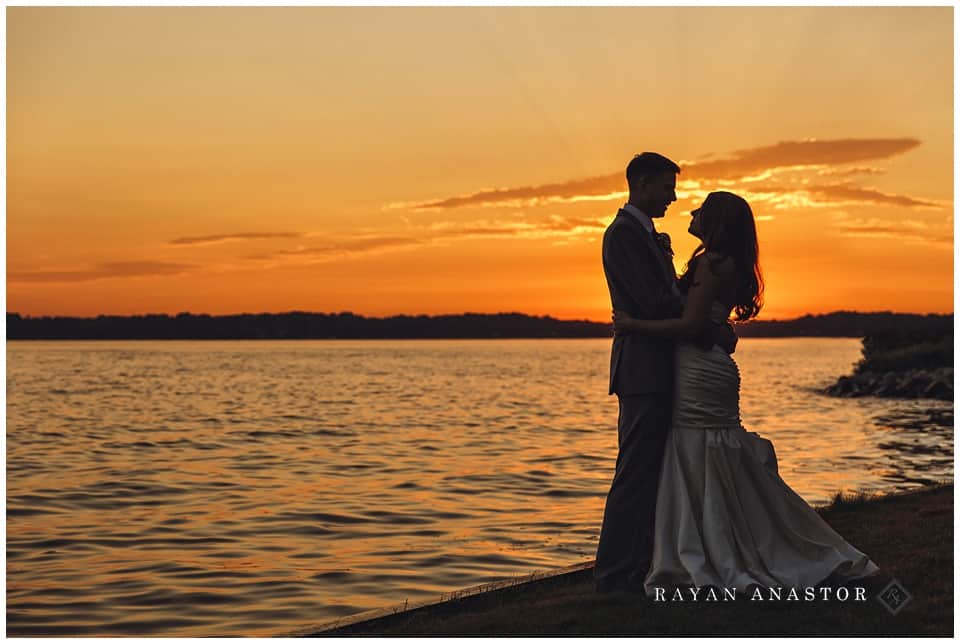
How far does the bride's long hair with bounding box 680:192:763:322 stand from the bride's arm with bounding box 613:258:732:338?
0.08 metres

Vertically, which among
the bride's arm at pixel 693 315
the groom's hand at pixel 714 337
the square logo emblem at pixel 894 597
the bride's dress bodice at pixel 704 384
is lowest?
the square logo emblem at pixel 894 597

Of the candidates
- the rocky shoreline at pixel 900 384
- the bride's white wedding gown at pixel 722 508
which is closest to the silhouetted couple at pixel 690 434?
the bride's white wedding gown at pixel 722 508

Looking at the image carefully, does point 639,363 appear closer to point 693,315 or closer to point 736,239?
point 693,315

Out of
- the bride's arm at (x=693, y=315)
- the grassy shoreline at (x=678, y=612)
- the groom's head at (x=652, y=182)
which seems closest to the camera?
the grassy shoreline at (x=678, y=612)

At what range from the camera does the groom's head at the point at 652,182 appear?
688 centimetres

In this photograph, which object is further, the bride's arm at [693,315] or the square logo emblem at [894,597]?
the bride's arm at [693,315]

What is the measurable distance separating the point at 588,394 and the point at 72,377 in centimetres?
2998

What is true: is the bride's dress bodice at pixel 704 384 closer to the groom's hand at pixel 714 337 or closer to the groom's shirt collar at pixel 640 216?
the groom's hand at pixel 714 337

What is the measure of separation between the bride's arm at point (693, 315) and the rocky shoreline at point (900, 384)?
37.2 metres

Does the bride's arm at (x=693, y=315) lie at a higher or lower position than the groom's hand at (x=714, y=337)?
higher

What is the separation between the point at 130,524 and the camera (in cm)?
1445

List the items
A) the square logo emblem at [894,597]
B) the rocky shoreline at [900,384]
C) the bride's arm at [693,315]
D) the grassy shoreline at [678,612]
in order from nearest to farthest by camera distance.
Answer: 1. the grassy shoreline at [678,612]
2. the square logo emblem at [894,597]
3. the bride's arm at [693,315]
4. the rocky shoreline at [900,384]

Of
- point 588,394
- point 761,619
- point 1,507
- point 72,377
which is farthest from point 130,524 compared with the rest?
point 72,377

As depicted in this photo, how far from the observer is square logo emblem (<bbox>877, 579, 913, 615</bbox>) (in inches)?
253
